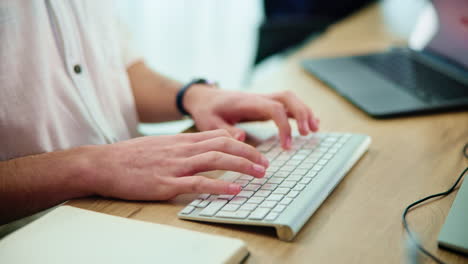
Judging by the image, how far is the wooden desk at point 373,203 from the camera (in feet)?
1.69

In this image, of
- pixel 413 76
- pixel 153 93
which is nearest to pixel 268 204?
pixel 153 93

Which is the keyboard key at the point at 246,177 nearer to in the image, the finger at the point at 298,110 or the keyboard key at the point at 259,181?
the keyboard key at the point at 259,181

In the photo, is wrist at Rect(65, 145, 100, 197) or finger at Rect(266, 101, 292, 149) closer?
wrist at Rect(65, 145, 100, 197)

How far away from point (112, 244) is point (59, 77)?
0.44 meters

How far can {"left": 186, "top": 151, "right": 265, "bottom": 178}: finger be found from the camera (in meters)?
0.62

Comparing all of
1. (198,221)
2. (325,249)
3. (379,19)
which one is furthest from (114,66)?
(379,19)

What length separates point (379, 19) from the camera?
172cm

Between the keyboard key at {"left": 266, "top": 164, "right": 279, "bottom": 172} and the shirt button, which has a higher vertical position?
the shirt button

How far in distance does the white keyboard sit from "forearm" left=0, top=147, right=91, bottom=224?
0.17 m

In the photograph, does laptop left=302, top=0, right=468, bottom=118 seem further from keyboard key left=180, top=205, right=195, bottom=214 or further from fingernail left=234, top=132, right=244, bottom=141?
keyboard key left=180, top=205, right=195, bottom=214

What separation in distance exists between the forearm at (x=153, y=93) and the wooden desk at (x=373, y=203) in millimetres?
317

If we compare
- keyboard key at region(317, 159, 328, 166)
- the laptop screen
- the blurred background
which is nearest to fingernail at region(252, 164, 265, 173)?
keyboard key at region(317, 159, 328, 166)

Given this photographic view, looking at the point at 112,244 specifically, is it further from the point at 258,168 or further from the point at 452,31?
the point at 452,31

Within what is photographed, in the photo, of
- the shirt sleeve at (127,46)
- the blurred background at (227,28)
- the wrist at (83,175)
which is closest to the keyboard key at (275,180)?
the wrist at (83,175)
